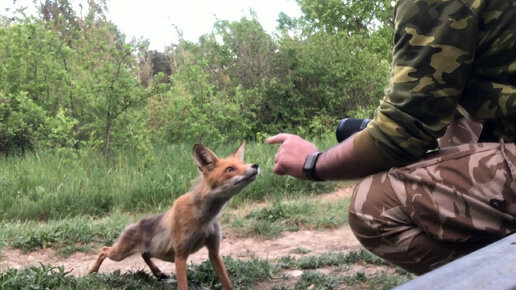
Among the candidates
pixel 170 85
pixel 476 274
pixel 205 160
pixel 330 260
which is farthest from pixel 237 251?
pixel 170 85

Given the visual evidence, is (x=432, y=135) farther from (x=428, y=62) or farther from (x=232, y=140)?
(x=232, y=140)

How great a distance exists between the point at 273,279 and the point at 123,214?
3.09 meters

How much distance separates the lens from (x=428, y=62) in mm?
2029

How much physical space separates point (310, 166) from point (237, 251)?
2.95 m

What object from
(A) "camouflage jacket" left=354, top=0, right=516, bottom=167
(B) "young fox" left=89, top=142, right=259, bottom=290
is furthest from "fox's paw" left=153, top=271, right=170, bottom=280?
(A) "camouflage jacket" left=354, top=0, right=516, bottom=167

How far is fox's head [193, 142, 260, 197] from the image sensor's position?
3.54 metres

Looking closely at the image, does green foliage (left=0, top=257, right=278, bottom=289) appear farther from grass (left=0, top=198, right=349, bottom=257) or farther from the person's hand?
the person's hand

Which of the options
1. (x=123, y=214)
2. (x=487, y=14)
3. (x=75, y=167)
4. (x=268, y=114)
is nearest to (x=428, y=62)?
(x=487, y=14)

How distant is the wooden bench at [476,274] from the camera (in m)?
0.80

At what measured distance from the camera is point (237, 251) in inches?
205

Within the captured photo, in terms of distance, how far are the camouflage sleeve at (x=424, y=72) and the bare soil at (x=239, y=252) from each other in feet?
7.44

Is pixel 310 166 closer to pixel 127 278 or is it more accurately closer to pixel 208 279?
pixel 208 279

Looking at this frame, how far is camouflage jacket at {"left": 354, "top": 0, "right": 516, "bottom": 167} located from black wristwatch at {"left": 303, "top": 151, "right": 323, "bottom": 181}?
0.29 meters

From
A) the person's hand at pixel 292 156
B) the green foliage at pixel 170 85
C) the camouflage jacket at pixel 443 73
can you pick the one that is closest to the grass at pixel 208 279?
the person's hand at pixel 292 156
